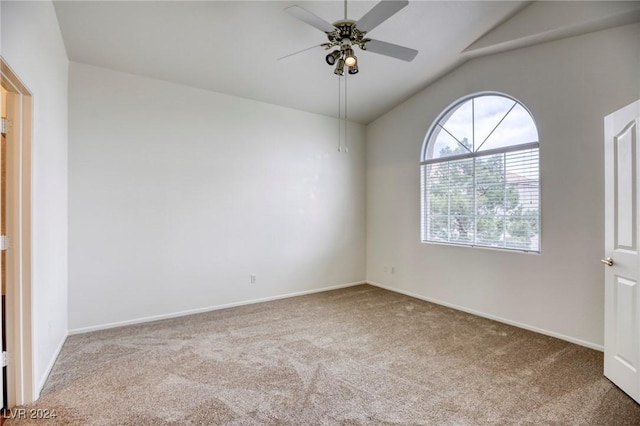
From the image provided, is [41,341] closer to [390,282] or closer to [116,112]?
[116,112]

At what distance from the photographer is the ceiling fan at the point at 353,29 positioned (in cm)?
227

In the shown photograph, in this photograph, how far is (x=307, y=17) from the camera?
7.77 ft

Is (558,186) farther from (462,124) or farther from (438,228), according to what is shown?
(438,228)

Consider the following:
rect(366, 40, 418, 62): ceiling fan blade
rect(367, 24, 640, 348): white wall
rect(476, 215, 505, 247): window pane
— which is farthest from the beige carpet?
rect(366, 40, 418, 62): ceiling fan blade

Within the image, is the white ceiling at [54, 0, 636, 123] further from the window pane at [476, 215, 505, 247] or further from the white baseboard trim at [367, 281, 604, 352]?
the white baseboard trim at [367, 281, 604, 352]

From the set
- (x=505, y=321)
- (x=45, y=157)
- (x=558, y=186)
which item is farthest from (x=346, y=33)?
(x=505, y=321)

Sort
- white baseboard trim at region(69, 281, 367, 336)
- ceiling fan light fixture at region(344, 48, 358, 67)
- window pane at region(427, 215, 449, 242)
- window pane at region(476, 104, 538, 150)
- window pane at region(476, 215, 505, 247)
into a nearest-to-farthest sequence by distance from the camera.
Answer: ceiling fan light fixture at region(344, 48, 358, 67), white baseboard trim at region(69, 281, 367, 336), window pane at region(476, 104, 538, 150), window pane at region(476, 215, 505, 247), window pane at region(427, 215, 449, 242)

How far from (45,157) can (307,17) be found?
7.77 ft

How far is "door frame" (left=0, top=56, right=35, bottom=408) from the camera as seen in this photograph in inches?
83.7

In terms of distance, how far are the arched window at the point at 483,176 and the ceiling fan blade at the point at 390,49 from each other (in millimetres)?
1791

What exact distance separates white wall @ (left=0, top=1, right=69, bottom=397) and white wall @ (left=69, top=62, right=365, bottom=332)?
10.2 inches

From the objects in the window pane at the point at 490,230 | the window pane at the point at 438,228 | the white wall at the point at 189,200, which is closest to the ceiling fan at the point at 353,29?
the white wall at the point at 189,200

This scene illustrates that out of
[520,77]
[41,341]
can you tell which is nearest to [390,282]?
[520,77]

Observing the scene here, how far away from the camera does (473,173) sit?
424 centimetres
